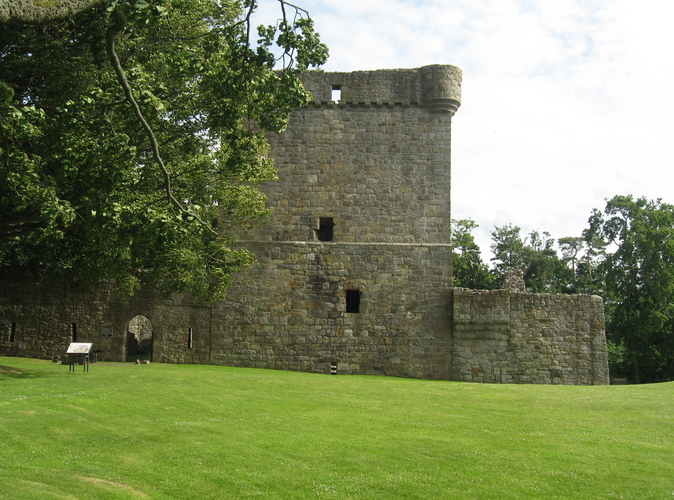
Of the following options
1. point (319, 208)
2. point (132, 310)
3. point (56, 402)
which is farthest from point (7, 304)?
point (56, 402)

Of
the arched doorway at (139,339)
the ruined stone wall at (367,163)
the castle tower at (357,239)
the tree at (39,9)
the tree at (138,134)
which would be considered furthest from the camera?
the arched doorway at (139,339)

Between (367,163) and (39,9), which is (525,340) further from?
(39,9)

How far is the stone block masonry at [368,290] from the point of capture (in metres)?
21.3

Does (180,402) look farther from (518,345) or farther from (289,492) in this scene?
(518,345)

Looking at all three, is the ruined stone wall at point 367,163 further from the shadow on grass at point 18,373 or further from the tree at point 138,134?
the shadow on grass at point 18,373

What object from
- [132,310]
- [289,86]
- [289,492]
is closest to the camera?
[289,492]

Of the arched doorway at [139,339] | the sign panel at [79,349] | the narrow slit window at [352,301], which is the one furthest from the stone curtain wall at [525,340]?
the arched doorway at [139,339]

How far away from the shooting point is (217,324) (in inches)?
878

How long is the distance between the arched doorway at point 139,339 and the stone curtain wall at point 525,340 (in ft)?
39.9

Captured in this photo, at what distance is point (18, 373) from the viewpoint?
18.1 metres

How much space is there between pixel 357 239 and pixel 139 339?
11697mm

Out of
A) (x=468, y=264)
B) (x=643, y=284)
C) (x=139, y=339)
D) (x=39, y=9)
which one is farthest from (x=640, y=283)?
(x=39, y=9)

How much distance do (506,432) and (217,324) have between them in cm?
1245

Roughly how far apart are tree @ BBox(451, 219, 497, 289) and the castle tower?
79.3ft
